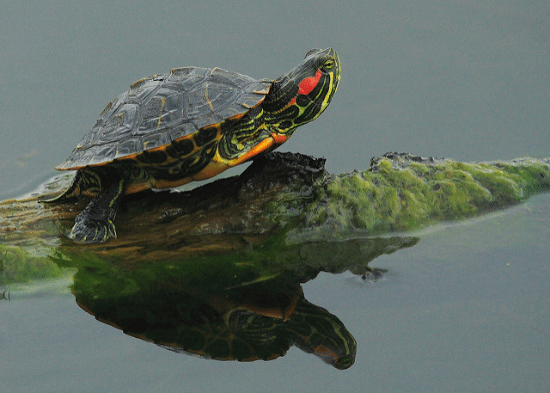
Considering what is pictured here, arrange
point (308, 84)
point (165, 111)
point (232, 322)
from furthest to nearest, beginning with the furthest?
point (308, 84), point (165, 111), point (232, 322)

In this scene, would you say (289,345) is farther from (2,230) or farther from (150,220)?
(2,230)

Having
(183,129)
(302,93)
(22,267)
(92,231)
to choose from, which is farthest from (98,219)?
(302,93)

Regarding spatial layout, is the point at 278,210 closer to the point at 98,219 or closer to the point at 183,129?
the point at 183,129

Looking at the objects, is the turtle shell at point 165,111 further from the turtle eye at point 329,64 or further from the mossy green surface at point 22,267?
the mossy green surface at point 22,267

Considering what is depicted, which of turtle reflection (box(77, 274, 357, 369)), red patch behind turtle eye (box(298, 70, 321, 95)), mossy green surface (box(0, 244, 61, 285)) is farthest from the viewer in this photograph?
red patch behind turtle eye (box(298, 70, 321, 95))

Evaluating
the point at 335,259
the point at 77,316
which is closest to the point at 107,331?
the point at 77,316

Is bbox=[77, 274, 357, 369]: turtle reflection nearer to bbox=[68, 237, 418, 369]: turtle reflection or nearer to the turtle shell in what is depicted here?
bbox=[68, 237, 418, 369]: turtle reflection

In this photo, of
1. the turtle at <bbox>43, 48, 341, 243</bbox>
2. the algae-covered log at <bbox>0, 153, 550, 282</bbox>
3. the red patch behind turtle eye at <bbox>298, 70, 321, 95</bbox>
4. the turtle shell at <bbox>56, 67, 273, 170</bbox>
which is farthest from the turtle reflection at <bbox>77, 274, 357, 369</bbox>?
the red patch behind turtle eye at <bbox>298, 70, 321, 95</bbox>
